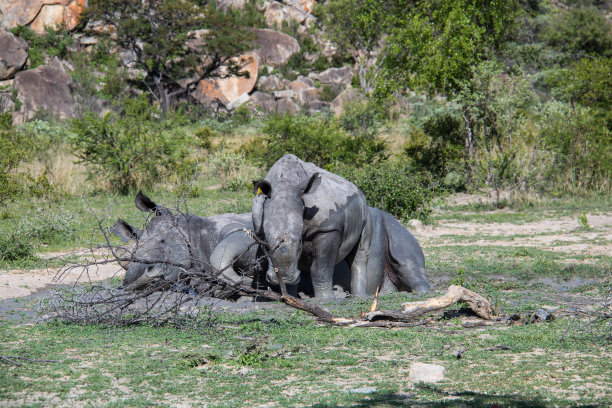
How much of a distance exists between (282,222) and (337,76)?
149ft

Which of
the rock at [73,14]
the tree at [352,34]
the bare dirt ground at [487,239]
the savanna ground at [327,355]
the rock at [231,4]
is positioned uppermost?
the rock at [231,4]

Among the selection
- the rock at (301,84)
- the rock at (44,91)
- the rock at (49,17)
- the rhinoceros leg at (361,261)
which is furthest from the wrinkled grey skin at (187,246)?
the rock at (49,17)

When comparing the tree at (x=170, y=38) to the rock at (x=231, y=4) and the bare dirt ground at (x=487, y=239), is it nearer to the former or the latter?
the rock at (x=231, y=4)

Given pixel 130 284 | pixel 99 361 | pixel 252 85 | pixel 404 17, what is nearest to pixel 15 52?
pixel 252 85

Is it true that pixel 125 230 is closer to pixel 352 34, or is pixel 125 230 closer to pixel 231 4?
pixel 352 34

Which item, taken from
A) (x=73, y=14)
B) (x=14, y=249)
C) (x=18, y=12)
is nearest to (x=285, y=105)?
(x=73, y=14)

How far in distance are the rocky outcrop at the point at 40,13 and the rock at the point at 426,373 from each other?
46.5m

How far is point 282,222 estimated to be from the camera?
24.8 ft

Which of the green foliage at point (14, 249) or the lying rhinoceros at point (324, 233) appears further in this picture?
the green foliage at point (14, 249)

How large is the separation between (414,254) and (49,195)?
1033cm

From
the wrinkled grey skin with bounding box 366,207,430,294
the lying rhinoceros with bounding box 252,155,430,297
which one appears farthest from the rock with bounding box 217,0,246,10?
the lying rhinoceros with bounding box 252,155,430,297

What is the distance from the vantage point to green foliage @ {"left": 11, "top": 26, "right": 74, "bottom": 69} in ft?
148

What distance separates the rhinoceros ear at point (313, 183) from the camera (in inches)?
310

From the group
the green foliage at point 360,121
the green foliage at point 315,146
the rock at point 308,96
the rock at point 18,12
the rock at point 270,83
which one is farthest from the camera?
the rock at point 270,83
